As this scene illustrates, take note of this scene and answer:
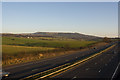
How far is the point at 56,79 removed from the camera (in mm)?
16125

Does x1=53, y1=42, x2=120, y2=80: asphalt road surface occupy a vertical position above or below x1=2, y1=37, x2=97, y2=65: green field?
below

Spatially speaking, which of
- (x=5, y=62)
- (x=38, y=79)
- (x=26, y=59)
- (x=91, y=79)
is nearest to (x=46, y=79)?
(x=38, y=79)

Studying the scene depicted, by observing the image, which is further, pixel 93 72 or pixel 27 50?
pixel 27 50

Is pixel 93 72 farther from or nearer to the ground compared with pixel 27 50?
nearer to the ground

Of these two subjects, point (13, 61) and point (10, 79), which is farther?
point (13, 61)

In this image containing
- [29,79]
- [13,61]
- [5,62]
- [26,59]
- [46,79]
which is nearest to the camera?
[29,79]

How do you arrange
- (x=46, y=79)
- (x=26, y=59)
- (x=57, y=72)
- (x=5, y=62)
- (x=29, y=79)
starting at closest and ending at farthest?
(x=29, y=79) < (x=46, y=79) < (x=57, y=72) < (x=5, y=62) < (x=26, y=59)

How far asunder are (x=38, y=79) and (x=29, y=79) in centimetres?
94

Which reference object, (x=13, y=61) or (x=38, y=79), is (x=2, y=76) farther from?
(x=13, y=61)

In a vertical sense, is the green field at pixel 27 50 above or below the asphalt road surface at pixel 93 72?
above

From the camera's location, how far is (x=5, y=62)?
1169 inches

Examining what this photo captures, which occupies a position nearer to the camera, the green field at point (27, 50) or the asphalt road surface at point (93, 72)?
the asphalt road surface at point (93, 72)

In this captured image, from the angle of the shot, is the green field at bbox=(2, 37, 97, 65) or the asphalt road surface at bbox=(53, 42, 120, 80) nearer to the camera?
the asphalt road surface at bbox=(53, 42, 120, 80)

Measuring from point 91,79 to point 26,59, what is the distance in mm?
21474
